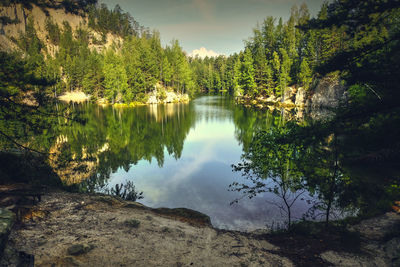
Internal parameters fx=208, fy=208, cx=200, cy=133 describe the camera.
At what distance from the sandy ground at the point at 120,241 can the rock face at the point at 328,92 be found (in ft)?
Result: 164

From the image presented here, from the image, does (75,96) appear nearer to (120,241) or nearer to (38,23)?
(38,23)

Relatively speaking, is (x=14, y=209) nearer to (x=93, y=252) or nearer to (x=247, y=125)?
(x=93, y=252)

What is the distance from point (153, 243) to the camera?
8133 mm

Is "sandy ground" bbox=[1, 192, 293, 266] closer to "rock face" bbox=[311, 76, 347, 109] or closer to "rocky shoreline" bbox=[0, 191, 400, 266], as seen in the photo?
"rocky shoreline" bbox=[0, 191, 400, 266]

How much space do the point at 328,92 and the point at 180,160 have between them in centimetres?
4668

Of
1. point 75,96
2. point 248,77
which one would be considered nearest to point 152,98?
point 248,77

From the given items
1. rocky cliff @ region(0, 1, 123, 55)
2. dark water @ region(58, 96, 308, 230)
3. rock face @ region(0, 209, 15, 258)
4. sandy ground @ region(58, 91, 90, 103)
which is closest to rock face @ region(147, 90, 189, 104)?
dark water @ region(58, 96, 308, 230)

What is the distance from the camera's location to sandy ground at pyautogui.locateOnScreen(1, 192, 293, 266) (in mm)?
6637

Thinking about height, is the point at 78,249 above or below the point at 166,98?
below

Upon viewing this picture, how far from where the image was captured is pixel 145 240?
27.0 feet

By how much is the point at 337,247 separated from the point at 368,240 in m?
2.00

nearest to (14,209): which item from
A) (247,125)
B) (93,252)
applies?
(93,252)

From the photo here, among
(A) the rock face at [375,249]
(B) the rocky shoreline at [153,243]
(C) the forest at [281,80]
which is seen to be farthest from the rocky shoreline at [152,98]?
(A) the rock face at [375,249]

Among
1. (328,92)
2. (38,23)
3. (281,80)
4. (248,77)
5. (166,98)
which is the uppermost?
(38,23)
